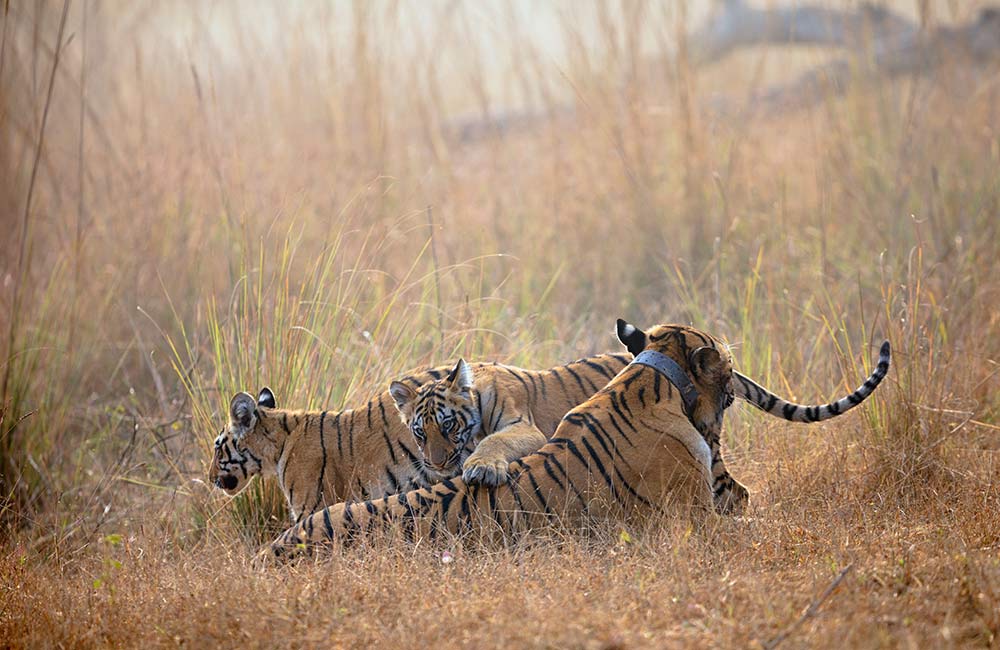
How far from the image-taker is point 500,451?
4.21 meters

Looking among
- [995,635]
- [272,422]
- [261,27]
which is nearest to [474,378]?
[272,422]

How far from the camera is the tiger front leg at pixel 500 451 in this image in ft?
13.2

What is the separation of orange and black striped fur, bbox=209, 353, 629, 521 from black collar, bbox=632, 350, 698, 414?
584mm

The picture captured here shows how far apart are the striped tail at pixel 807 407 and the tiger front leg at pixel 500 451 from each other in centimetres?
87

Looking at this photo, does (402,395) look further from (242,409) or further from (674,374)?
(674,374)

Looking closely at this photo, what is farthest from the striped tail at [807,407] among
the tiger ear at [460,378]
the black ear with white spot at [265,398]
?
the black ear with white spot at [265,398]

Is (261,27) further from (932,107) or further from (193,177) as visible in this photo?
(932,107)

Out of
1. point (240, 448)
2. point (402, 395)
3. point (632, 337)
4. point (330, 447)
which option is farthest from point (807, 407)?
point (240, 448)

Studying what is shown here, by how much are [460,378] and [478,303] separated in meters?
1.69

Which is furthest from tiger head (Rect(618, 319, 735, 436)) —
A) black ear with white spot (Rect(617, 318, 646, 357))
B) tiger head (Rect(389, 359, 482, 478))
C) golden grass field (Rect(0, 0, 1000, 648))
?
tiger head (Rect(389, 359, 482, 478))

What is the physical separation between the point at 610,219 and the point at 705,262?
0.97 metres

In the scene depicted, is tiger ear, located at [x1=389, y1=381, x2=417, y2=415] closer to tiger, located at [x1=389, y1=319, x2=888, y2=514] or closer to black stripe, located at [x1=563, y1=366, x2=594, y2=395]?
tiger, located at [x1=389, y1=319, x2=888, y2=514]

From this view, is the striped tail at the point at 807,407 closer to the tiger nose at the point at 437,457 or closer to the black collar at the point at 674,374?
the black collar at the point at 674,374

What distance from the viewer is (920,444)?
15.2 feet
